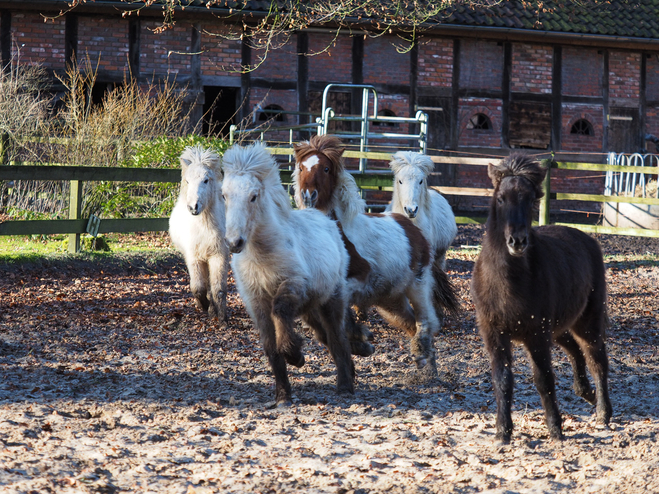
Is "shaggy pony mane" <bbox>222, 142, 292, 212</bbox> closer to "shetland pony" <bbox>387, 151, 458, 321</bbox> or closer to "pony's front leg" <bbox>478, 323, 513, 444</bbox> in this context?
"pony's front leg" <bbox>478, 323, 513, 444</bbox>

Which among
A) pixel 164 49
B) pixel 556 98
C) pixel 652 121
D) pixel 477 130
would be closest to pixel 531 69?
pixel 556 98

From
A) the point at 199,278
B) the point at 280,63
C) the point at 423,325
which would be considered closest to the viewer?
the point at 423,325

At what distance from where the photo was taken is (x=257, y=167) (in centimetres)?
502

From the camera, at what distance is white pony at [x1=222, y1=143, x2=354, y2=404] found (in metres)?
4.88

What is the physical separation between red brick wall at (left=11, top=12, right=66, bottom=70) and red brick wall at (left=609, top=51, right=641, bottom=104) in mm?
13427

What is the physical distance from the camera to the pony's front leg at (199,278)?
25.4 ft

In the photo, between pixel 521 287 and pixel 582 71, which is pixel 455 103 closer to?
pixel 582 71

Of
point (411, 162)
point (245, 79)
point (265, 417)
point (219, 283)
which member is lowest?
point (265, 417)

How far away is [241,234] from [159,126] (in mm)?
9763

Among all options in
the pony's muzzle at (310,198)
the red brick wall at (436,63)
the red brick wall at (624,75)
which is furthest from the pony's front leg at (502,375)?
the red brick wall at (624,75)

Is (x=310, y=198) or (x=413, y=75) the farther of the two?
(x=413, y=75)

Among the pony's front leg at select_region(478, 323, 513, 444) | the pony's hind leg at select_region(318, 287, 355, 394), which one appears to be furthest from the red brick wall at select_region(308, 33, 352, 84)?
the pony's front leg at select_region(478, 323, 513, 444)

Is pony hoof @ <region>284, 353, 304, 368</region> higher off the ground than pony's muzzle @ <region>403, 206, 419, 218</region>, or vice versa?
pony's muzzle @ <region>403, 206, 419, 218</region>

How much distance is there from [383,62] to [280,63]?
2508mm
